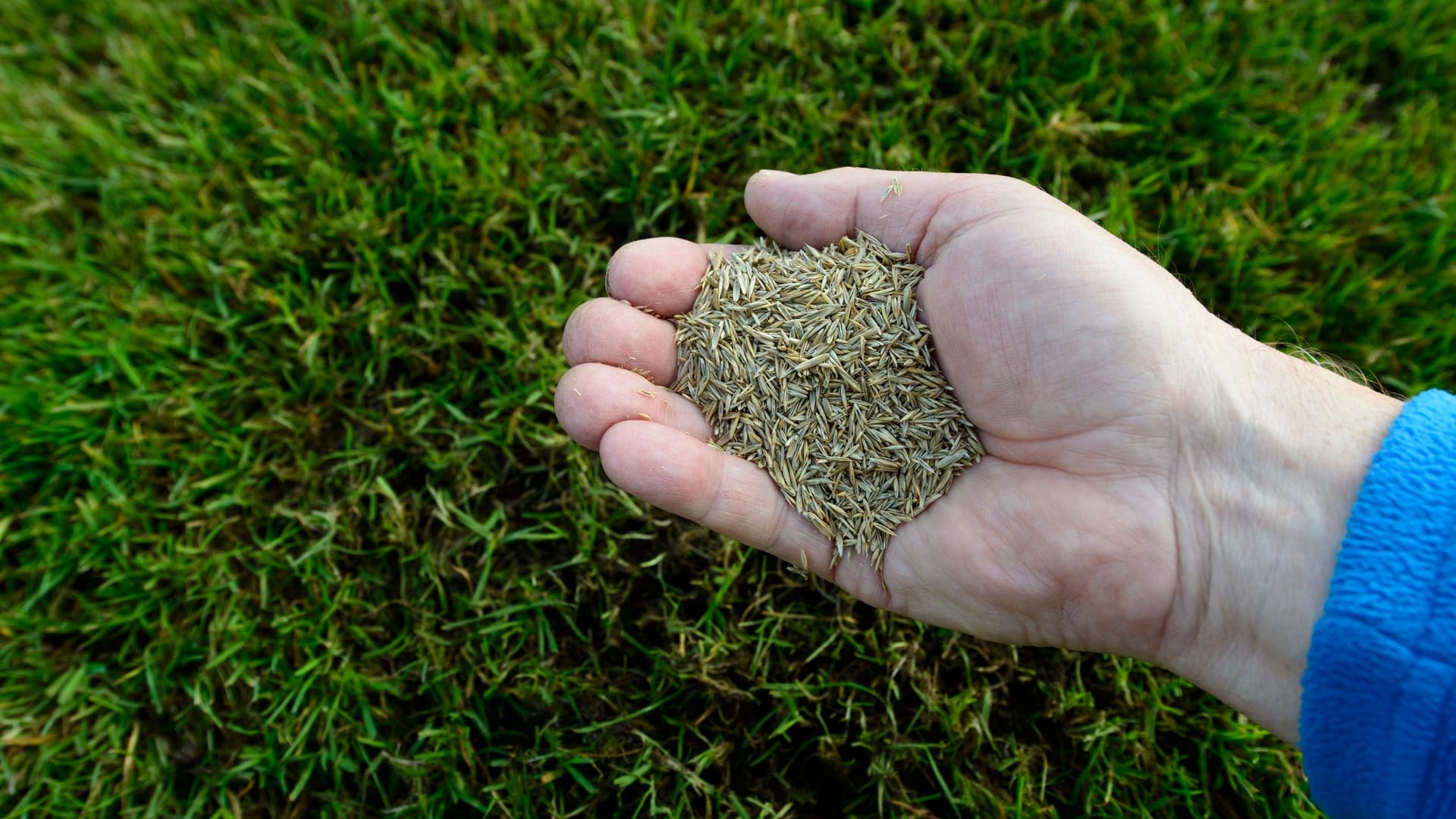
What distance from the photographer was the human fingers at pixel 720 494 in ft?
7.34

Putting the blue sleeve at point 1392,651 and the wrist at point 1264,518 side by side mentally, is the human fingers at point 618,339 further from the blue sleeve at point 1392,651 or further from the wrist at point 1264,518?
the blue sleeve at point 1392,651

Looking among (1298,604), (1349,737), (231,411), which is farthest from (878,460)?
(231,411)

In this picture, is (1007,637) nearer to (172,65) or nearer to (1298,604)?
(1298,604)

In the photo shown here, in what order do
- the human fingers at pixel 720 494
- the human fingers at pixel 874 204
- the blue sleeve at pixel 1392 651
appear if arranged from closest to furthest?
the blue sleeve at pixel 1392 651 → the human fingers at pixel 720 494 → the human fingers at pixel 874 204

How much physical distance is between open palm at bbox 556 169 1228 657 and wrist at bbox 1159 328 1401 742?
2.4 inches

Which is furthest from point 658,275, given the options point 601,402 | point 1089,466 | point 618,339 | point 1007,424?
point 1089,466

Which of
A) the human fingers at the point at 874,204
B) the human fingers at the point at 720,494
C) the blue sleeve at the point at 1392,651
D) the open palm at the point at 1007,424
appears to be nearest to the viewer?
the blue sleeve at the point at 1392,651

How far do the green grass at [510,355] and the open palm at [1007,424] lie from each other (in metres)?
0.42

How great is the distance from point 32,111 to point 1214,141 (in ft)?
14.9

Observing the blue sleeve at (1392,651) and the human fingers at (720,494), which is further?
the human fingers at (720,494)

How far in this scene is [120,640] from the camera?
9.65 feet

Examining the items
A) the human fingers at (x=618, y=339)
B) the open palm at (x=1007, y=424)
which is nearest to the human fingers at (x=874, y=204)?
the open palm at (x=1007, y=424)

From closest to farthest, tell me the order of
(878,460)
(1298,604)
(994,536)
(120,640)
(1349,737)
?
(1349,737)
(1298,604)
(994,536)
(878,460)
(120,640)

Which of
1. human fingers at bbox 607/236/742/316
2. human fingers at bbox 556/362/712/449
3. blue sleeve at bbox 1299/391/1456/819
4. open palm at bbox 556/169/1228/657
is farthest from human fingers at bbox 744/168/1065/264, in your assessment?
blue sleeve at bbox 1299/391/1456/819
